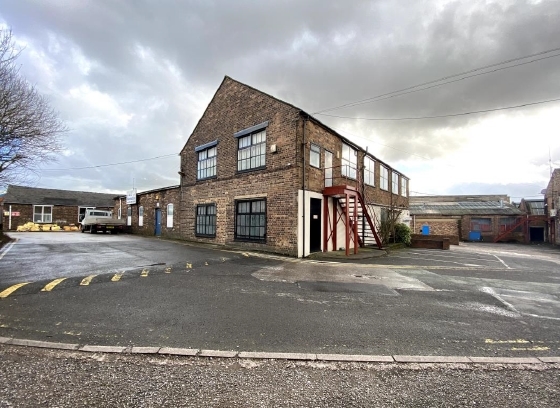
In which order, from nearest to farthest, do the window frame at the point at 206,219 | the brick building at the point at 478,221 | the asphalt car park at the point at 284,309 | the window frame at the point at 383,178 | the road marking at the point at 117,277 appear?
1. the asphalt car park at the point at 284,309
2. the road marking at the point at 117,277
3. the window frame at the point at 206,219
4. the window frame at the point at 383,178
5. the brick building at the point at 478,221

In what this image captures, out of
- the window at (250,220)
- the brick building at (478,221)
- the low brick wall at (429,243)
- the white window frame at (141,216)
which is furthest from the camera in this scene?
the brick building at (478,221)

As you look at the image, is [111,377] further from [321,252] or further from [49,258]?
[321,252]

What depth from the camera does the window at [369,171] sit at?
19.6 meters

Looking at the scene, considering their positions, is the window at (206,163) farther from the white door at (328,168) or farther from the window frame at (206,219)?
the white door at (328,168)

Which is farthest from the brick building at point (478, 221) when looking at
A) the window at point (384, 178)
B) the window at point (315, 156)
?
the window at point (315, 156)

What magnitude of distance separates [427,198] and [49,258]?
58532 millimetres

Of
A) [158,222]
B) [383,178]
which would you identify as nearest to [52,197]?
[158,222]

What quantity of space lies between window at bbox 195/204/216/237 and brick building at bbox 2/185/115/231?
94.7 feet

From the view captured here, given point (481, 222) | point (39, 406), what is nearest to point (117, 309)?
point (39, 406)

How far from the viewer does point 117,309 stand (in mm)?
5348

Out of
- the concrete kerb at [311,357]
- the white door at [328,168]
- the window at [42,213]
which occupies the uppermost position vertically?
the white door at [328,168]

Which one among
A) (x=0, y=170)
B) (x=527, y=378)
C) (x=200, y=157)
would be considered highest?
(x=200, y=157)

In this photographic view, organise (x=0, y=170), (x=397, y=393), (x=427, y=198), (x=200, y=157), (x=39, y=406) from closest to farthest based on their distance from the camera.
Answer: (x=39, y=406), (x=397, y=393), (x=0, y=170), (x=200, y=157), (x=427, y=198)

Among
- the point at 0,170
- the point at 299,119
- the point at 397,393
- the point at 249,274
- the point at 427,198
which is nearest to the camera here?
the point at 397,393
